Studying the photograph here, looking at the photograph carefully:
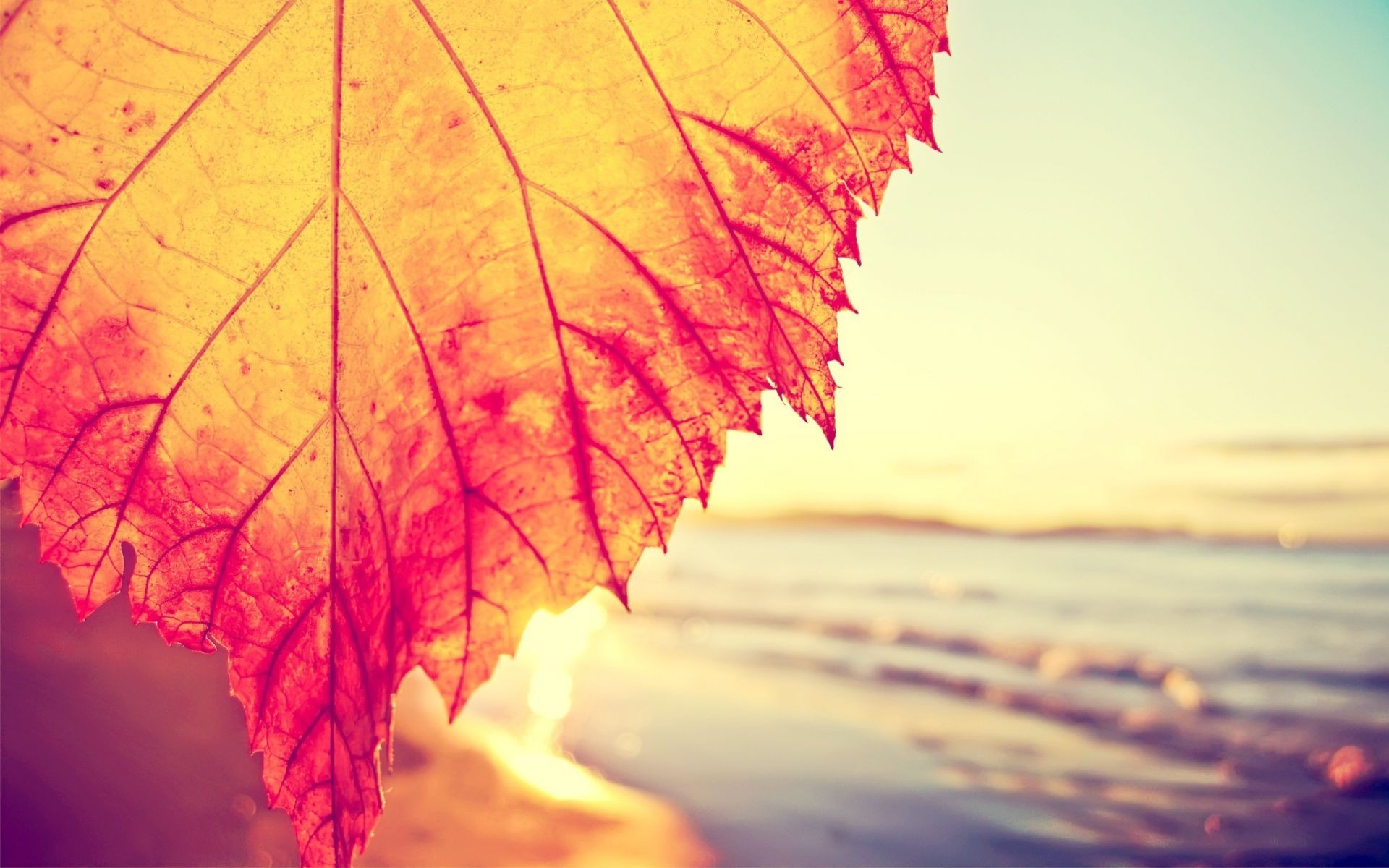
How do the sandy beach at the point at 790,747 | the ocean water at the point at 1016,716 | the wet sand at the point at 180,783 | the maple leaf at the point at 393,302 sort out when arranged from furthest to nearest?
the ocean water at the point at 1016,716 → the sandy beach at the point at 790,747 → the wet sand at the point at 180,783 → the maple leaf at the point at 393,302

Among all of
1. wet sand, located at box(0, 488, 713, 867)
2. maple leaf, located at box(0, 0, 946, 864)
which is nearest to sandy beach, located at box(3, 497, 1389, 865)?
wet sand, located at box(0, 488, 713, 867)

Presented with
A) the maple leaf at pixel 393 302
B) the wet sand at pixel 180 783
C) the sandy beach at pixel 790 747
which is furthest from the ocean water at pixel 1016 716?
the maple leaf at pixel 393 302

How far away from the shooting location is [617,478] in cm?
52

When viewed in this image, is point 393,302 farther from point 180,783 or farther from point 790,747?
point 790,747

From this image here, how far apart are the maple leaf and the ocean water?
16.3 ft

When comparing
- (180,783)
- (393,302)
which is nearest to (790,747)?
(180,783)

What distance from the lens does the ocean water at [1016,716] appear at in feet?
17.9

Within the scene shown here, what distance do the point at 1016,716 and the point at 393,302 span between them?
827cm

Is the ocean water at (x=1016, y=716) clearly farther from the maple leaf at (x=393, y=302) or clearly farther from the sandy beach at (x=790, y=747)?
the maple leaf at (x=393, y=302)

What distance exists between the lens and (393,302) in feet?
1.78

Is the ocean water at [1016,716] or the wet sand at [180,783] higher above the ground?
the ocean water at [1016,716]

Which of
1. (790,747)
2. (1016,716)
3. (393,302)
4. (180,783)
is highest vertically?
(1016,716)

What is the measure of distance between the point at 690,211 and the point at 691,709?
25.1 ft

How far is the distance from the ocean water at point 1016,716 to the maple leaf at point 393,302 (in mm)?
4982
